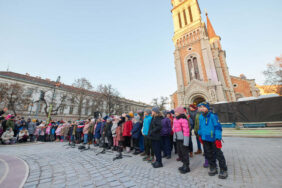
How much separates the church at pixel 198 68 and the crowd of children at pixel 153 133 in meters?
16.6

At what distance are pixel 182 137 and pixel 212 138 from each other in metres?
0.79

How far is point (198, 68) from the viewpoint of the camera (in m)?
24.0

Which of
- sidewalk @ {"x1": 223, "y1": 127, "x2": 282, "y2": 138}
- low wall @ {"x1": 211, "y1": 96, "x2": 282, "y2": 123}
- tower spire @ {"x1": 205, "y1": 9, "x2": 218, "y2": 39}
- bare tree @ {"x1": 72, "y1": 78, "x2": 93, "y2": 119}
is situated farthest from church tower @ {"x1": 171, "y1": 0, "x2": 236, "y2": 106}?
bare tree @ {"x1": 72, "y1": 78, "x2": 93, "y2": 119}

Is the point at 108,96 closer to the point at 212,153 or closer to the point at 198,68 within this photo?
the point at 198,68

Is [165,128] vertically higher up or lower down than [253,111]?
lower down

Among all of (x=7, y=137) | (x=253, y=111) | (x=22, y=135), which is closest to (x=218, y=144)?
(x=253, y=111)

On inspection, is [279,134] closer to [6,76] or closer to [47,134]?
[47,134]

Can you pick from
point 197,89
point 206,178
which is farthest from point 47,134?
point 197,89

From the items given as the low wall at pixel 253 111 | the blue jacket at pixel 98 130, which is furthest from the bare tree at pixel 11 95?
the low wall at pixel 253 111

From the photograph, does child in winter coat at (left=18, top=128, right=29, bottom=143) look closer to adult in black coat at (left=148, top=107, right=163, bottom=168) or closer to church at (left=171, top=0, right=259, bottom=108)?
adult in black coat at (left=148, top=107, right=163, bottom=168)

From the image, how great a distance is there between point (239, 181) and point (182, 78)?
79.2ft

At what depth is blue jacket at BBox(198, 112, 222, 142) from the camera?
285 cm

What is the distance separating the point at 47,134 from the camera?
11398mm

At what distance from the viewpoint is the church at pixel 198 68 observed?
21375 mm
